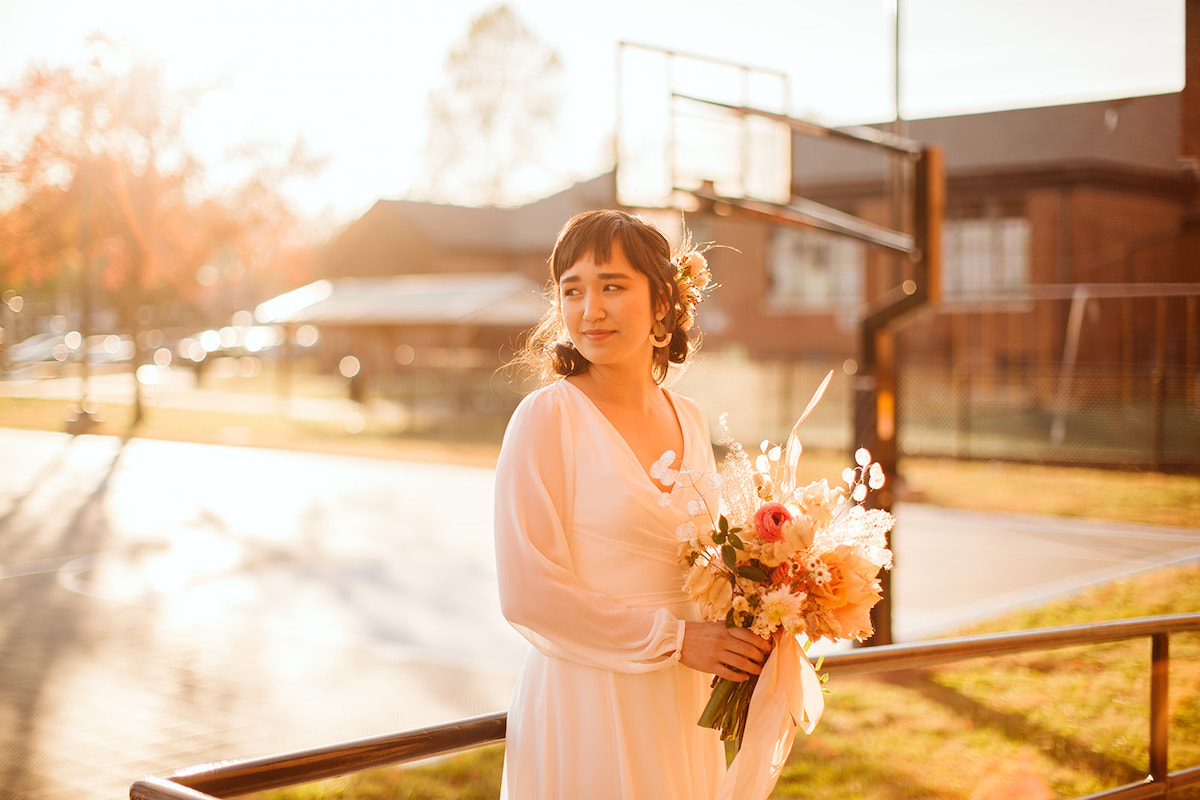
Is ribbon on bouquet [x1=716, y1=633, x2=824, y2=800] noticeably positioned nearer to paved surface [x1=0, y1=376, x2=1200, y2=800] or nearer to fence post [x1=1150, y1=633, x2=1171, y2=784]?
fence post [x1=1150, y1=633, x2=1171, y2=784]

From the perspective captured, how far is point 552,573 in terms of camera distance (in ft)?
6.54

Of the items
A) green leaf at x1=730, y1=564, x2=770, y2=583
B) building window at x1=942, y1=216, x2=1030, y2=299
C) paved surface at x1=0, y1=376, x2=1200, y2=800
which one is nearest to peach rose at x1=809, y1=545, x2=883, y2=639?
green leaf at x1=730, y1=564, x2=770, y2=583

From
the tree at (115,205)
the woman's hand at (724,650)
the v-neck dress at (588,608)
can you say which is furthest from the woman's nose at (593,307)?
the tree at (115,205)

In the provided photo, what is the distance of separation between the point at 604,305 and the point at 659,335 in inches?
9.2

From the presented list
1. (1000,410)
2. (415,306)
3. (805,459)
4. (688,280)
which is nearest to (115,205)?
(415,306)

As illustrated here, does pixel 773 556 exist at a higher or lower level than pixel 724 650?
higher

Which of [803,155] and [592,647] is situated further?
[803,155]

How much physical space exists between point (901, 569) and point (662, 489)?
8.75 meters

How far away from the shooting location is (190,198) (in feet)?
85.6

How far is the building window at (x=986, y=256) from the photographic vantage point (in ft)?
94.1

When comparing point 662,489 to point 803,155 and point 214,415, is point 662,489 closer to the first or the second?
point 214,415

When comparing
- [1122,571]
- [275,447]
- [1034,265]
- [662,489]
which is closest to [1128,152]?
[1122,571]

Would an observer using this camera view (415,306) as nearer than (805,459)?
No

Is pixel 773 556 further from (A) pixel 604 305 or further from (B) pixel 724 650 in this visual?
(A) pixel 604 305
